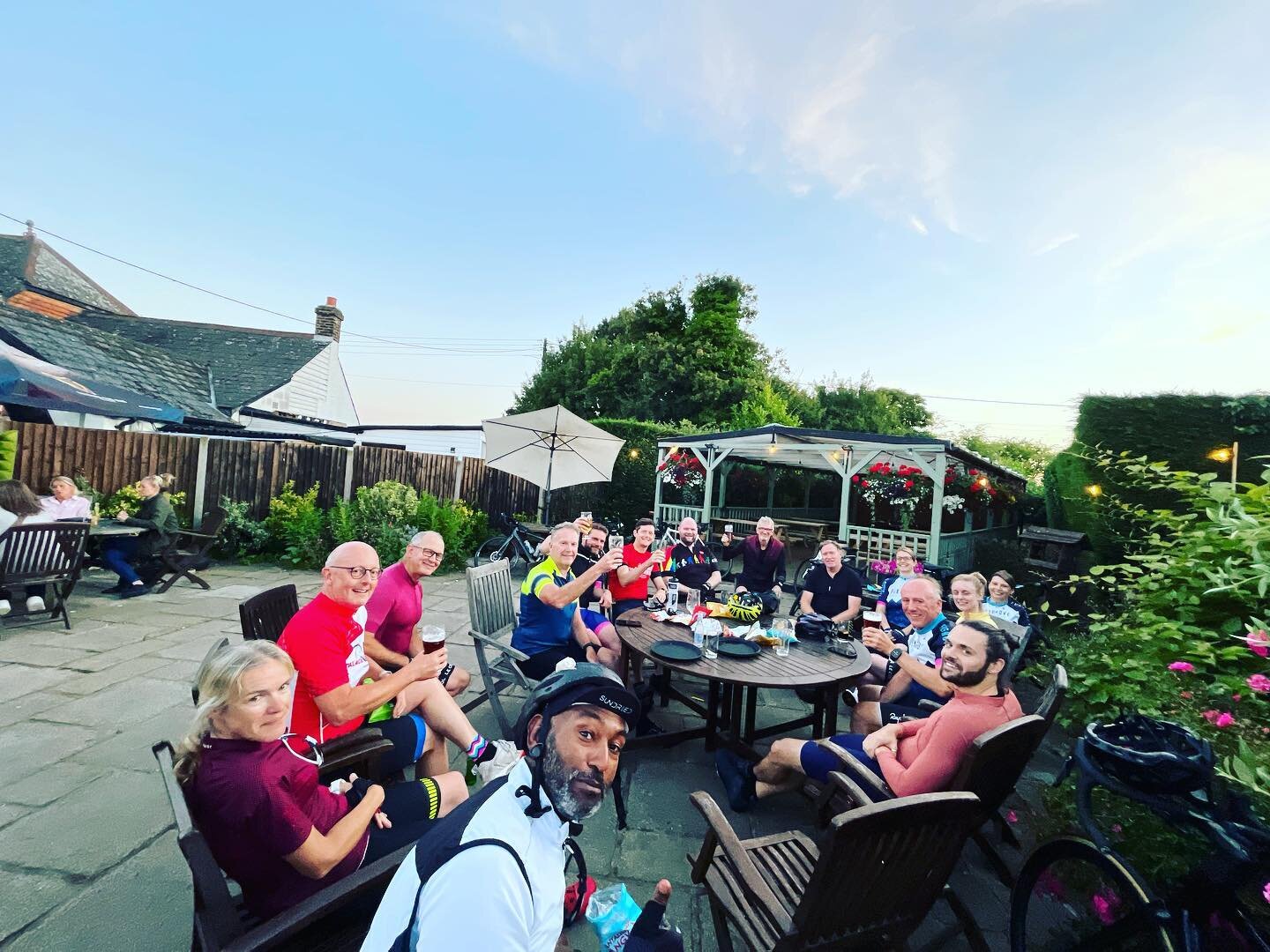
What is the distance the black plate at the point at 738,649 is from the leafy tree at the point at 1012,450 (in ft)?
128

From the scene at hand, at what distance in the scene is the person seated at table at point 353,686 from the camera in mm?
2070

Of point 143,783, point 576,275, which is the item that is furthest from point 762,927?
point 576,275

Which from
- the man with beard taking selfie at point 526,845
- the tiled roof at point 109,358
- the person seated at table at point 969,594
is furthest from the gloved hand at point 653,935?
the tiled roof at point 109,358

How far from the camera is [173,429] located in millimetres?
11750

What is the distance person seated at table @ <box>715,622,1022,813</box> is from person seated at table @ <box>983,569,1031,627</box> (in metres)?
2.46

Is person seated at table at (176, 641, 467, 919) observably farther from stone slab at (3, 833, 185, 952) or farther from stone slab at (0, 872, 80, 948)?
stone slab at (0, 872, 80, 948)

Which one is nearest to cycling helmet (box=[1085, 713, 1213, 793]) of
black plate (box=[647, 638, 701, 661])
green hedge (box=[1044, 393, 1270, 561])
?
black plate (box=[647, 638, 701, 661])

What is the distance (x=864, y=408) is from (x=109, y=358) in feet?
95.4

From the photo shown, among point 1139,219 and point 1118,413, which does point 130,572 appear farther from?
point 1139,219

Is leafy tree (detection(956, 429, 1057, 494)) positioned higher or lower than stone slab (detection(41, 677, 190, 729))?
higher

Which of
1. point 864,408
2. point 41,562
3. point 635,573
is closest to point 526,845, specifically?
point 635,573

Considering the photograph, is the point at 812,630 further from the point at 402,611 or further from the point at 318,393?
the point at 318,393

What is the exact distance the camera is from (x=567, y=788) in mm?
984

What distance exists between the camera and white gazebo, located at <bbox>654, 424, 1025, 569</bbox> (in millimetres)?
8547
